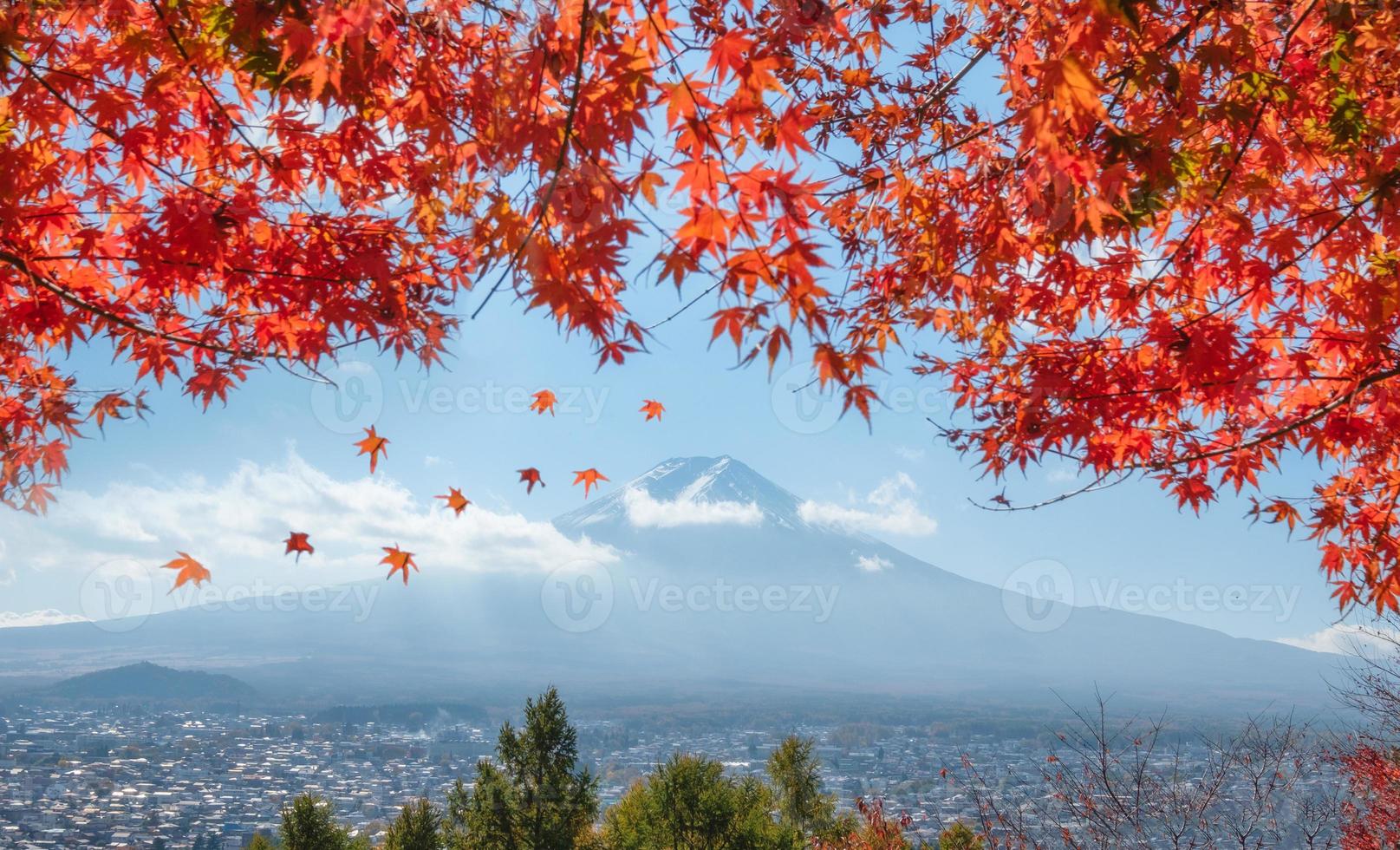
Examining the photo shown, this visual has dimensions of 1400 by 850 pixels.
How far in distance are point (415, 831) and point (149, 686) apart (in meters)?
83.0

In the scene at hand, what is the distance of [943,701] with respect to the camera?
8575cm

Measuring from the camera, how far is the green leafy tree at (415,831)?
1330 cm

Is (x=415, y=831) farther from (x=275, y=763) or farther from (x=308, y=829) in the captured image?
(x=275, y=763)

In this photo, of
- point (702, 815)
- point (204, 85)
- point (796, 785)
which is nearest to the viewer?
point (204, 85)

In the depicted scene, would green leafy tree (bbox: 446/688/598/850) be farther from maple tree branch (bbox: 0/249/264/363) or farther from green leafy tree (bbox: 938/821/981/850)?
maple tree branch (bbox: 0/249/264/363)

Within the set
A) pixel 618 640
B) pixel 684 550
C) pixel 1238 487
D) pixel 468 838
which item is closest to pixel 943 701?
pixel 684 550

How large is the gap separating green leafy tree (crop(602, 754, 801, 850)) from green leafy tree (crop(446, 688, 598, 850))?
4.13 ft

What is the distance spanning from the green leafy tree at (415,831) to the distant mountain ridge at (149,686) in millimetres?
77200

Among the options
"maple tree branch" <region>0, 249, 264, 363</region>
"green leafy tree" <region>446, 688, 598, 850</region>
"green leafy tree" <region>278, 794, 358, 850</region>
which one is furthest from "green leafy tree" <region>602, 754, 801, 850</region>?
"maple tree branch" <region>0, 249, 264, 363</region>

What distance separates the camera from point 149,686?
76.9 meters

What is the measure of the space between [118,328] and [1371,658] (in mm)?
11169

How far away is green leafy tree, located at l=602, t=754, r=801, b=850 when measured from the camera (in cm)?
1307

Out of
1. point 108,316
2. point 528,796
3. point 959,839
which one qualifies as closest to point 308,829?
point 528,796

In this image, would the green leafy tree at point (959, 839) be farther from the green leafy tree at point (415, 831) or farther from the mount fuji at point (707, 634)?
the mount fuji at point (707, 634)
